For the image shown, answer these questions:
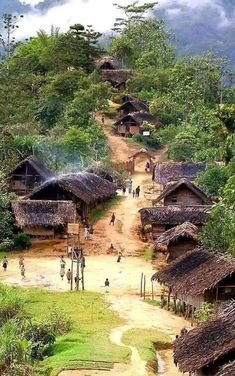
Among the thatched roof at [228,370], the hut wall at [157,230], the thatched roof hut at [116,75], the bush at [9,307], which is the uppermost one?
the thatched roof hut at [116,75]

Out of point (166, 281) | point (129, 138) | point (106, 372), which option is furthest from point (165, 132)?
point (106, 372)

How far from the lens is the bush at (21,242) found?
42844 millimetres

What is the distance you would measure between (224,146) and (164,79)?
1178 inches

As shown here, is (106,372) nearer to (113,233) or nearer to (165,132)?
(113,233)

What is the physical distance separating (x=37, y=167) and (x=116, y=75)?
31796mm

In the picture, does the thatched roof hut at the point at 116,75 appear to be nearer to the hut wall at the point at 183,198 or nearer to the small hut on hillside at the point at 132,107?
the small hut on hillside at the point at 132,107

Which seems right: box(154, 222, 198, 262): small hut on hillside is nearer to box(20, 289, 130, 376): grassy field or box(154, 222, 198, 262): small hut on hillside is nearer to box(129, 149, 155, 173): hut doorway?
box(20, 289, 130, 376): grassy field

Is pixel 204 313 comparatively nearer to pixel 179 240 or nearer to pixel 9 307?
pixel 9 307

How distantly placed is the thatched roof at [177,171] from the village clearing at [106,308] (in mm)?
5502

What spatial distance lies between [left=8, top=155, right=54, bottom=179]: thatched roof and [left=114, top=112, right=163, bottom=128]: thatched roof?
18448 mm

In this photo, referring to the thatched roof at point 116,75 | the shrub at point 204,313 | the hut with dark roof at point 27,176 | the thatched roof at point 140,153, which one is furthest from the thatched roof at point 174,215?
the thatched roof at point 116,75

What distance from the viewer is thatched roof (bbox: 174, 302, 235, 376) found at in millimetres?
20484

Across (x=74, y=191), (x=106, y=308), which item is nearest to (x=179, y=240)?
(x=106, y=308)

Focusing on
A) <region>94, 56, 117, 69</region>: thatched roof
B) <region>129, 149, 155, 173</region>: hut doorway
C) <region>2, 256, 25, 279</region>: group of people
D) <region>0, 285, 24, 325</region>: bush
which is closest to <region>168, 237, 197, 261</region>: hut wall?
<region>2, 256, 25, 279</region>: group of people
